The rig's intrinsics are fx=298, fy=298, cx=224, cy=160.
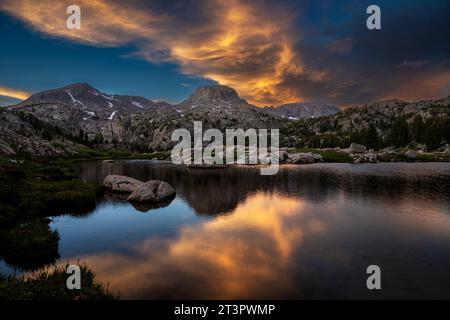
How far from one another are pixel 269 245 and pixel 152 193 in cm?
2893

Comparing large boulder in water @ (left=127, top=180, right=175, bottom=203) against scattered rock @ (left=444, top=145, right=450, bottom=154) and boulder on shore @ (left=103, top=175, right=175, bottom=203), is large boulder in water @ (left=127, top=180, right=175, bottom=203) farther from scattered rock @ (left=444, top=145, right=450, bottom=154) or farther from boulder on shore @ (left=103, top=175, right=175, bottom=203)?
scattered rock @ (left=444, top=145, right=450, bottom=154)

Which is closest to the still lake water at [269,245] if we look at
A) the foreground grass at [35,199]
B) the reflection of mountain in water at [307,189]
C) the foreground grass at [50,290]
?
the reflection of mountain in water at [307,189]

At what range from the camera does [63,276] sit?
1847 centimetres

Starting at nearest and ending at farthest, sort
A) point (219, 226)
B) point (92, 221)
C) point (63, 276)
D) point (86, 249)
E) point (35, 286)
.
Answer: point (35, 286)
point (63, 276)
point (86, 249)
point (219, 226)
point (92, 221)

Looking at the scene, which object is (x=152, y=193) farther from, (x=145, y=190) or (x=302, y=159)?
(x=302, y=159)

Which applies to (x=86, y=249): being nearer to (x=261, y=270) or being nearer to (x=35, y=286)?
(x=35, y=286)

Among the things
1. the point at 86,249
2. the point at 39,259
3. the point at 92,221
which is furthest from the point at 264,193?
the point at 39,259

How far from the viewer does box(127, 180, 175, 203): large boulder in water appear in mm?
50278

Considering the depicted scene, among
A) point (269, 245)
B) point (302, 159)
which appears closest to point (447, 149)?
point (302, 159)

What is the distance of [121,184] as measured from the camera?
59875 mm

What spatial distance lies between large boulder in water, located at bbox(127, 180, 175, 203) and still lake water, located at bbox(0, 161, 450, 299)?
1.94 metres

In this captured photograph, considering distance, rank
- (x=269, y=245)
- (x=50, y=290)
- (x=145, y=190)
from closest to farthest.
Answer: (x=50, y=290) → (x=269, y=245) → (x=145, y=190)

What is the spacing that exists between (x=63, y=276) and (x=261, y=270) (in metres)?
13.1

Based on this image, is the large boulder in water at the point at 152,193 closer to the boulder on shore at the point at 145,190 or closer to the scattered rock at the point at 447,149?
the boulder on shore at the point at 145,190
